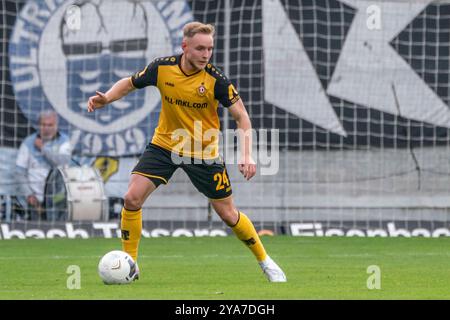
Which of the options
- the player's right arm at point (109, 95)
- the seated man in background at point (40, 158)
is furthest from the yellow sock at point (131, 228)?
the seated man in background at point (40, 158)

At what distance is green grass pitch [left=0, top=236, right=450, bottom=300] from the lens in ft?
28.0

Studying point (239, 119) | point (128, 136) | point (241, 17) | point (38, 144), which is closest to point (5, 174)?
point (38, 144)

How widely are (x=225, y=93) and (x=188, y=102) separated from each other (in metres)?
0.33

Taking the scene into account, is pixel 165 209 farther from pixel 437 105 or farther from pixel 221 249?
pixel 437 105

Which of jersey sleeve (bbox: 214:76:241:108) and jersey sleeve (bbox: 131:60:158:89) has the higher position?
jersey sleeve (bbox: 131:60:158:89)

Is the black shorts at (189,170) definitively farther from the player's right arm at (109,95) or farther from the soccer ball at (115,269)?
the soccer ball at (115,269)

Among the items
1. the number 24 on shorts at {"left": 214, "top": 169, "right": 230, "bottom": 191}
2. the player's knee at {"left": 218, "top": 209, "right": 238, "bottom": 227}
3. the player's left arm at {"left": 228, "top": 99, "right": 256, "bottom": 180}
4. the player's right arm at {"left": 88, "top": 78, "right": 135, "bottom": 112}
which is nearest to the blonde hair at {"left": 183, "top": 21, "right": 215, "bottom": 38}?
the player's left arm at {"left": 228, "top": 99, "right": 256, "bottom": 180}

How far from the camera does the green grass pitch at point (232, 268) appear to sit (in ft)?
28.0

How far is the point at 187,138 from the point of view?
995 cm

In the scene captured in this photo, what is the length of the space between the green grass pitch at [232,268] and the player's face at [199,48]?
5.78ft

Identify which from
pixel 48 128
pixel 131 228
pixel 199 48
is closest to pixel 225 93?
pixel 199 48

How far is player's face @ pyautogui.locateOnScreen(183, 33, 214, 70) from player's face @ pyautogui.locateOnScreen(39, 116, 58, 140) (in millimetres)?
7701

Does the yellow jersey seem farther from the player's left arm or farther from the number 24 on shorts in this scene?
the number 24 on shorts

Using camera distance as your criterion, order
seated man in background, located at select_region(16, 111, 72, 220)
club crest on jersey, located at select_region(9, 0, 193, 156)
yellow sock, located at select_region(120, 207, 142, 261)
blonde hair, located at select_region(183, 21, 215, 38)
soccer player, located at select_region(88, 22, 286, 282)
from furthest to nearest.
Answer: club crest on jersey, located at select_region(9, 0, 193, 156) < seated man in background, located at select_region(16, 111, 72, 220) < yellow sock, located at select_region(120, 207, 142, 261) < soccer player, located at select_region(88, 22, 286, 282) < blonde hair, located at select_region(183, 21, 215, 38)
